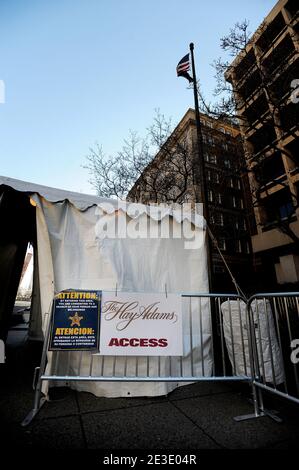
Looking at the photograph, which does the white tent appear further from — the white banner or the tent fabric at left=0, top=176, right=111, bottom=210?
the white banner

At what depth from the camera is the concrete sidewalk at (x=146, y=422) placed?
232 centimetres

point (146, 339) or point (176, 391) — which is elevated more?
point (146, 339)

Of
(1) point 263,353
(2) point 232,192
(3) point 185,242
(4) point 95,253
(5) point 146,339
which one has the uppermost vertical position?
(2) point 232,192

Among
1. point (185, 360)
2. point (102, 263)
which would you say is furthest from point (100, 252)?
point (185, 360)

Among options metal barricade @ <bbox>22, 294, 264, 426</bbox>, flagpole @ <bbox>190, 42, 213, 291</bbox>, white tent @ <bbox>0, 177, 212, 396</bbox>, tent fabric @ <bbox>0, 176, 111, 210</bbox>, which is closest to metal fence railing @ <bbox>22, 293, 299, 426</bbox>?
metal barricade @ <bbox>22, 294, 264, 426</bbox>

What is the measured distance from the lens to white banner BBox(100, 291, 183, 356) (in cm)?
324

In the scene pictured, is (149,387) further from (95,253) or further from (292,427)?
(95,253)

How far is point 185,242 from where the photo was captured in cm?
456

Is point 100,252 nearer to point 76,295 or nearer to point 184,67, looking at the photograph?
point 76,295

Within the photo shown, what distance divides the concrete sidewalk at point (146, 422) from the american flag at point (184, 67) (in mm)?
10194

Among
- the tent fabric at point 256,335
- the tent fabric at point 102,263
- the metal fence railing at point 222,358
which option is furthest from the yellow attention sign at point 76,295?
the tent fabric at point 256,335

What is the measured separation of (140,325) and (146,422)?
3.59 feet
